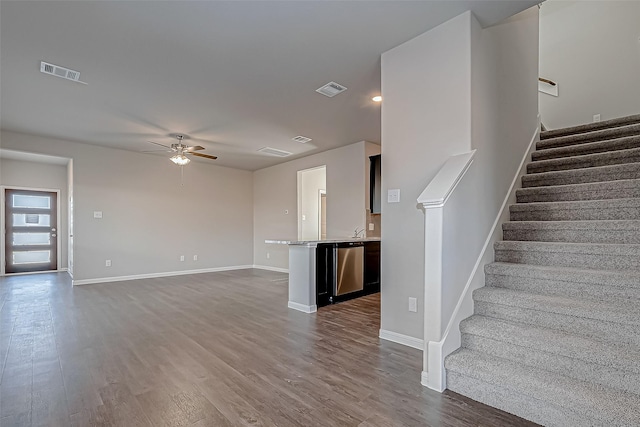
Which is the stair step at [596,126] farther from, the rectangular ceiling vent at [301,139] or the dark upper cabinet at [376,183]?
the rectangular ceiling vent at [301,139]

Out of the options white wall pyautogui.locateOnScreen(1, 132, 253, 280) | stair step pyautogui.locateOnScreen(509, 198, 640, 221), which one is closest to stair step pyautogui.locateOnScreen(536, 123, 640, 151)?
stair step pyautogui.locateOnScreen(509, 198, 640, 221)

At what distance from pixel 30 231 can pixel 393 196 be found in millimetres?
8703

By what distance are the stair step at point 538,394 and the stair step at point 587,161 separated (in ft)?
8.07

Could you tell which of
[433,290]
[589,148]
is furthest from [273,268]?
[589,148]

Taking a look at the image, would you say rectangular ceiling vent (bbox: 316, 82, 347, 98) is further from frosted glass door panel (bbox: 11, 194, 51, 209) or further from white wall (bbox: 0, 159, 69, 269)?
frosted glass door panel (bbox: 11, 194, 51, 209)

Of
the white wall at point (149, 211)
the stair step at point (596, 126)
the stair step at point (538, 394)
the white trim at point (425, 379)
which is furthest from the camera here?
the white wall at point (149, 211)

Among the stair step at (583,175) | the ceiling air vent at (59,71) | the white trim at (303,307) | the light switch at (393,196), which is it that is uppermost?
the ceiling air vent at (59,71)

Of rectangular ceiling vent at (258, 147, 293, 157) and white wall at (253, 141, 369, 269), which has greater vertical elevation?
rectangular ceiling vent at (258, 147, 293, 157)

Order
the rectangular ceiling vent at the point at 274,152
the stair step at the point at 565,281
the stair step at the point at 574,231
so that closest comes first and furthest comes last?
the stair step at the point at 565,281
the stair step at the point at 574,231
the rectangular ceiling vent at the point at 274,152

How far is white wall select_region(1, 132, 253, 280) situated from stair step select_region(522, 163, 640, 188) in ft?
21.9

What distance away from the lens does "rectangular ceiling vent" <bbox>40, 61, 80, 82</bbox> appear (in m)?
3.12

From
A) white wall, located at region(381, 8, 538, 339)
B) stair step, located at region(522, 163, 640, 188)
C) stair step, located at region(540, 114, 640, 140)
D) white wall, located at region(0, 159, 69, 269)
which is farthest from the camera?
white wall, located at region(0, 159, 69, 269)

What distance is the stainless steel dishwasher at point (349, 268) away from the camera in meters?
4.40

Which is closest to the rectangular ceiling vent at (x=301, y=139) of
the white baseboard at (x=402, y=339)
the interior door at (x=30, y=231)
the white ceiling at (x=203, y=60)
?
the white ceiling at (x=203, y=60)
